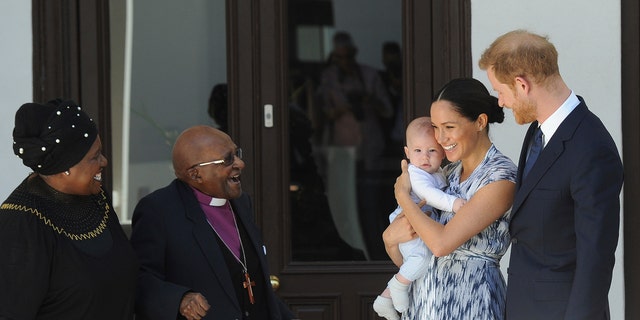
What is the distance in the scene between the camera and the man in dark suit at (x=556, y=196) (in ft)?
10.1

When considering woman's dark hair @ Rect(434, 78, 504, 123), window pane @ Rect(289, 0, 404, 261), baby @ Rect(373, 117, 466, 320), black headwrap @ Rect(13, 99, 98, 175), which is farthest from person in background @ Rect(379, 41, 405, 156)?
black headwrap @ Rect(13, 99, 98, 175)

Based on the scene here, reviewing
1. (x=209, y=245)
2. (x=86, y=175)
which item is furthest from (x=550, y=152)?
(x=86, y=175)

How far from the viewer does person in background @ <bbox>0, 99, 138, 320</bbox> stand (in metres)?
3.19

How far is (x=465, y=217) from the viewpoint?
11.2ft

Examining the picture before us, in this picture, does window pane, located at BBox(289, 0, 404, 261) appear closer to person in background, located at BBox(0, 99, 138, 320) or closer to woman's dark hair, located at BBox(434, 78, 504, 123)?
woman's dark hair, located at BBox(434, 78, 504, 123)

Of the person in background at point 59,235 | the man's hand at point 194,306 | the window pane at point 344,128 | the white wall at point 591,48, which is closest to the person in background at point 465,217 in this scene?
the man's hand at point 194,306

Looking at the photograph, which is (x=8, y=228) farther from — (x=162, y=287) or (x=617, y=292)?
(x=617, y=292)

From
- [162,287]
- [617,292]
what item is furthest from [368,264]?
[162,287]

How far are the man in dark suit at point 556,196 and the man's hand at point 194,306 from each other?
1.04 m

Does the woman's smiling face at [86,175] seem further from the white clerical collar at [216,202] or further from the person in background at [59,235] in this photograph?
the white clerical collar at [216,202]

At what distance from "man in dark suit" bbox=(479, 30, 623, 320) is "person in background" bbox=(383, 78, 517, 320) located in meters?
0.15

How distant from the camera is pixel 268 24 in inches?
214

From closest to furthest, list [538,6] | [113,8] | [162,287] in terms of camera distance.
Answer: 1. [162,287]
2. [538,6]
3. [113,8]

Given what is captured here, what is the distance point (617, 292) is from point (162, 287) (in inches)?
104
